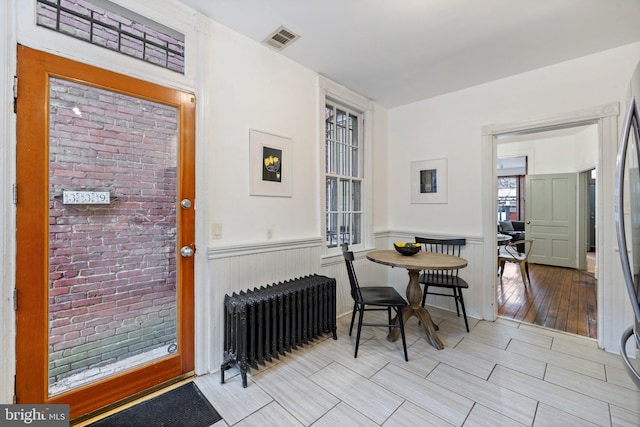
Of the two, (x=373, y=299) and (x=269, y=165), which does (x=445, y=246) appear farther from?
(x=269, y=165)

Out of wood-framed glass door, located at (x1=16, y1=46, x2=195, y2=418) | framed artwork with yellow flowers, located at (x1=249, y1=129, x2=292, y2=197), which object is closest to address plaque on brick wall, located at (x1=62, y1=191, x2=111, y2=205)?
wood-framed glass door, located at (x1=16, y1=46, x2=195, y2=418)

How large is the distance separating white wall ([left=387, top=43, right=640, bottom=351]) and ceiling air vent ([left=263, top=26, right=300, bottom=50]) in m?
2.06

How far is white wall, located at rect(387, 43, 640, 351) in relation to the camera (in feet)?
8.04

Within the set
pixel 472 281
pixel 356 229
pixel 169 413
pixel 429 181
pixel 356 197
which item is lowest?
pixel 169 413

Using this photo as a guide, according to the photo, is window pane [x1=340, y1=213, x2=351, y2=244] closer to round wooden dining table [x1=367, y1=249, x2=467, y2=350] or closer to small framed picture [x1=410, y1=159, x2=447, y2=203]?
round wooden dining table [x1=367, y1=249, x2=467, y2=350]

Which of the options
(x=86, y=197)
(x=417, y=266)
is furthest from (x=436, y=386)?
(x=86, y=197)

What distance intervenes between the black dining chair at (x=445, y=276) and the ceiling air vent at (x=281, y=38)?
2.56 m

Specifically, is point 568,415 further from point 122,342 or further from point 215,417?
point 122,342

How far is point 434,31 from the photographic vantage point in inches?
87.9

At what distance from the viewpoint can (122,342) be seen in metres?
1.83

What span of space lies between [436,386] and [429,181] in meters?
2.43

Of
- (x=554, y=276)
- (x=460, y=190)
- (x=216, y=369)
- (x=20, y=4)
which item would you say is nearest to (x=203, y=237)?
(x=216, y=369)

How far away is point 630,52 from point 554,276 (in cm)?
396

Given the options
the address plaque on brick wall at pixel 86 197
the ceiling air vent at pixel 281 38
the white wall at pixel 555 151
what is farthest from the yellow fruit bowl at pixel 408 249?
the white wall at pixel 555 151
